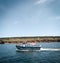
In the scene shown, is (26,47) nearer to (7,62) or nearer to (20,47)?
(20,47)

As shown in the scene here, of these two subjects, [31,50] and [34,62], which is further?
[31,50]

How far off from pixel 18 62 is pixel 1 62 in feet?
Result: 22.6

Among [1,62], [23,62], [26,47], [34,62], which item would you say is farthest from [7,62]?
[26,47]

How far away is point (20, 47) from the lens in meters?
99.0

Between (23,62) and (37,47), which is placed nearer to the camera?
(23,62)

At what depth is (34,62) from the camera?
6162 cm

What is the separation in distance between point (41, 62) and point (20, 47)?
127 feet

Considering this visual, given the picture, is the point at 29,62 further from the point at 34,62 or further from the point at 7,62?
the point at 7,62

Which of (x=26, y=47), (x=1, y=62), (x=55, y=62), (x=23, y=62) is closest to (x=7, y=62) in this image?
(x=1, y=62)

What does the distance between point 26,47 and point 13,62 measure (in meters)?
36.7

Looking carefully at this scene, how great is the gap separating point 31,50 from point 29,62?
36894 millimetres

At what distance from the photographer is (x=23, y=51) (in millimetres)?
99188

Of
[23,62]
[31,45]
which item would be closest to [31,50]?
[31,45]

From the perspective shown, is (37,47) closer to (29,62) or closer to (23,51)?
(23,51)
